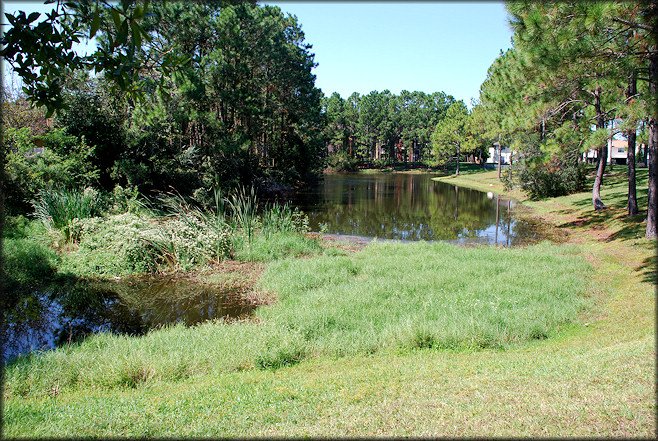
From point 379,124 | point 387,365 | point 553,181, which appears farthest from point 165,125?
point 379,124

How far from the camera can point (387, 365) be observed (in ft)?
18.7

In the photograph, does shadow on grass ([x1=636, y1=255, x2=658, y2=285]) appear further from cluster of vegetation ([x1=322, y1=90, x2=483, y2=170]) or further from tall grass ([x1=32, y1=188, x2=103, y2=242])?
cluster of vegetation ([x1=322, y1=90, x2=483, y2=170])

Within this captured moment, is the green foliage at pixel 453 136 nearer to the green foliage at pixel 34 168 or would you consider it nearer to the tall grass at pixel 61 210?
the green foliage at pixel 34 168

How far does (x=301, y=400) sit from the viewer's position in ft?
14.9

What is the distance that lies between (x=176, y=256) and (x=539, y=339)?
9.31 metres

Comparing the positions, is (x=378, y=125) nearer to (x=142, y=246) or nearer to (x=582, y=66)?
(x=582, y=66)

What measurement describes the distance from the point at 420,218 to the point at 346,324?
17.9 metres

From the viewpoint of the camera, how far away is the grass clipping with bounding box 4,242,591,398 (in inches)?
229

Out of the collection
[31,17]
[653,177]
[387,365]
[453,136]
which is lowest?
[387,365]

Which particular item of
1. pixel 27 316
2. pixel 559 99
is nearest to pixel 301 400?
pixel 27 316

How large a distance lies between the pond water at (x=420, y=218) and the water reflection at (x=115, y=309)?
7.34 m

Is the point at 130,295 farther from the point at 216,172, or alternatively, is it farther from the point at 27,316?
the point at 216,172

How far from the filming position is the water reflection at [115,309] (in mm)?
7891

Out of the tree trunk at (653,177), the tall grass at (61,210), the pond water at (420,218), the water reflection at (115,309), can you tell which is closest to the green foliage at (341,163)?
the pond water at (420,218)
